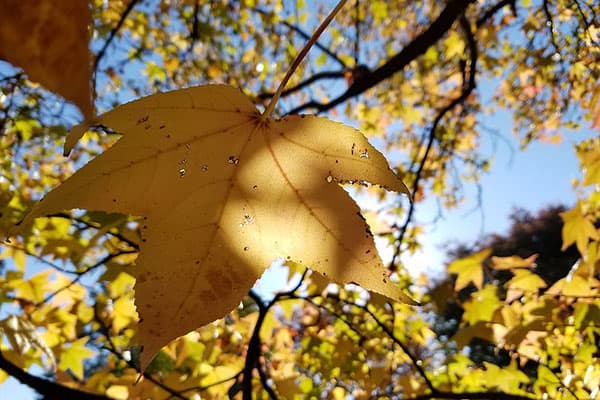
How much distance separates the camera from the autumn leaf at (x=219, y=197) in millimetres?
549

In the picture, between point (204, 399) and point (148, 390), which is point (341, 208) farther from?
point (148, 390)

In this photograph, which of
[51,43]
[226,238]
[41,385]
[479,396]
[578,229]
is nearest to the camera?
[51,43]

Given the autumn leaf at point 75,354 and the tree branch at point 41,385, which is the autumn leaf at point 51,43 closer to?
the tree branch at point 41,385

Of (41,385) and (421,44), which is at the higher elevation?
(421,44)

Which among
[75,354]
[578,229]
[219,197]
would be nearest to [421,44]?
[578,229]

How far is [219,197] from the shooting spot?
0.66 m

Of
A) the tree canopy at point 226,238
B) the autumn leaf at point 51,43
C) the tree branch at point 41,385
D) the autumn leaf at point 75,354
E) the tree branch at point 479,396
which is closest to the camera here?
the autumn leaf at point 51,43

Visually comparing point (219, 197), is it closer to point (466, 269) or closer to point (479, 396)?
point (479, 396)

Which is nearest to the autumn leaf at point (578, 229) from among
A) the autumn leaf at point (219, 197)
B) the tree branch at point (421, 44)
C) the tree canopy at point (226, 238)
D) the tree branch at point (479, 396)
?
the tree canopy at point (226, 238)

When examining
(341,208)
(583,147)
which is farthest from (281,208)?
(583,147)

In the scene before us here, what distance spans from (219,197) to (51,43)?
461 millimetres

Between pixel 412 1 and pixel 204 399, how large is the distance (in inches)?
164

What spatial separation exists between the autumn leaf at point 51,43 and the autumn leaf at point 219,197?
368mm

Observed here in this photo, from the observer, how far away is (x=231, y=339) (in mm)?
2627
